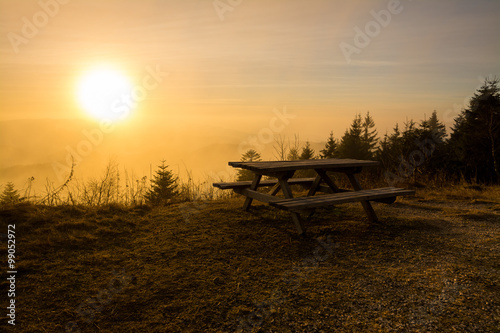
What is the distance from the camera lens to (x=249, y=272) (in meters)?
3.11

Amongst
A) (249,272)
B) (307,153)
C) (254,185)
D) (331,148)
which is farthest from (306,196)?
(331,148)

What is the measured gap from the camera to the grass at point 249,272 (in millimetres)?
2328

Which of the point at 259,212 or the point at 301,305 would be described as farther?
the point at 259,212

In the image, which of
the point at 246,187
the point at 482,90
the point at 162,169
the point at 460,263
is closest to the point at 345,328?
the point at 460,263

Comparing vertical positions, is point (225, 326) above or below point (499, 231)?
below

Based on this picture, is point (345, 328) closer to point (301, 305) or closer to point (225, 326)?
point (301, 305)

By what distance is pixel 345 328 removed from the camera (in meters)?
2.20

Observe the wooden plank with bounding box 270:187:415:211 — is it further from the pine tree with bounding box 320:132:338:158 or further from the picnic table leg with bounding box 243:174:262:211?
the pine tree with bounding box 320:132:338:158

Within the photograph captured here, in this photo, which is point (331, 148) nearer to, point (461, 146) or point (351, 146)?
point (351, 146)

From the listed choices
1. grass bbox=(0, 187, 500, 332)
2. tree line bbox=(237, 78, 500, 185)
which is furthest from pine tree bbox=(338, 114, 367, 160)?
grass bbox=(0, 187, 500, 332)

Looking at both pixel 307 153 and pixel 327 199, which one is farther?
pixel 307 153

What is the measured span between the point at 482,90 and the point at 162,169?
23.3 m

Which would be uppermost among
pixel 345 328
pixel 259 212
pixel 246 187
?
pixel 246 187

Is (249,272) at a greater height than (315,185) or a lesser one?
lesser
